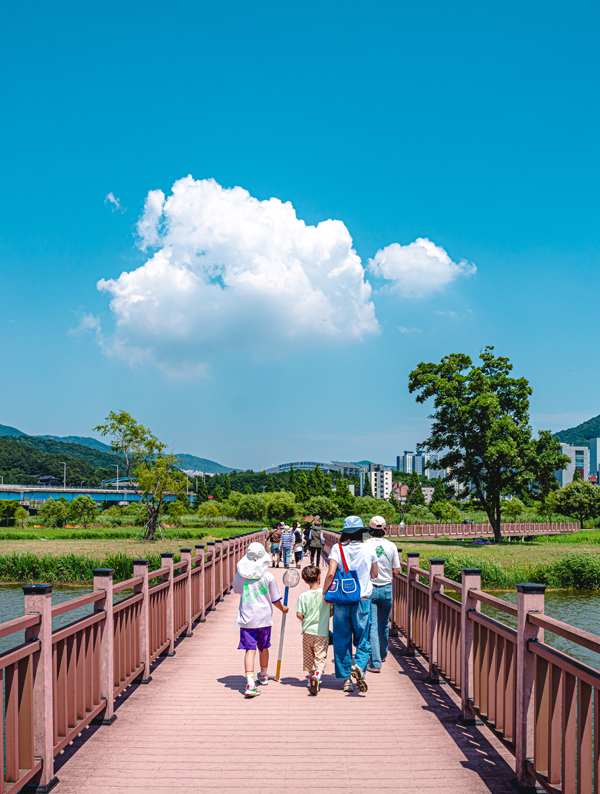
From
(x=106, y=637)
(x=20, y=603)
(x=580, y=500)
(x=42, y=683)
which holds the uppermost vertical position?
(x=42, y=683)

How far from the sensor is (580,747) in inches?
116

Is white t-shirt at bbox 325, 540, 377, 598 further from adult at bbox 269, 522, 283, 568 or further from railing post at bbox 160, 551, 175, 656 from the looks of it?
adult at bbox 269, 522, 283, 568

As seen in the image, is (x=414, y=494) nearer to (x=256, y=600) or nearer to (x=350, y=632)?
(x=350, y=632)

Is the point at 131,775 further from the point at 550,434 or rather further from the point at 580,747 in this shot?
the point at 550,434

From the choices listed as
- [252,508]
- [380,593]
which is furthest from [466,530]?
[380,593]

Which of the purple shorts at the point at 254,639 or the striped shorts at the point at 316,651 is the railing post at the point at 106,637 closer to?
the purple shorts at the point at 254,639

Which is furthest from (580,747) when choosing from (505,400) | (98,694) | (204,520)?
(204,520)

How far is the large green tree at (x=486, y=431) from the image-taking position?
3628 centimetres

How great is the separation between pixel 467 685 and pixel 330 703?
1.36 metres

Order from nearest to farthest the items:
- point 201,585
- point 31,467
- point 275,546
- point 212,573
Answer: point 201,585, point 212,573, point 275,546, point 31,467

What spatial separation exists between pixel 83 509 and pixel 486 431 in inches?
1527

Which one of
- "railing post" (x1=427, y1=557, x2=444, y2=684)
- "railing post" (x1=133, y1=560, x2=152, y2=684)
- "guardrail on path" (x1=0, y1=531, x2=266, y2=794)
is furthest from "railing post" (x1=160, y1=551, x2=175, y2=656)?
"railing post" (x1=427, y1=557, x2=444, y2=684)

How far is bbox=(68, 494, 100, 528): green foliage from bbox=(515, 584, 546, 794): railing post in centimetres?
5824

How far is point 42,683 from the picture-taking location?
3588 mm
